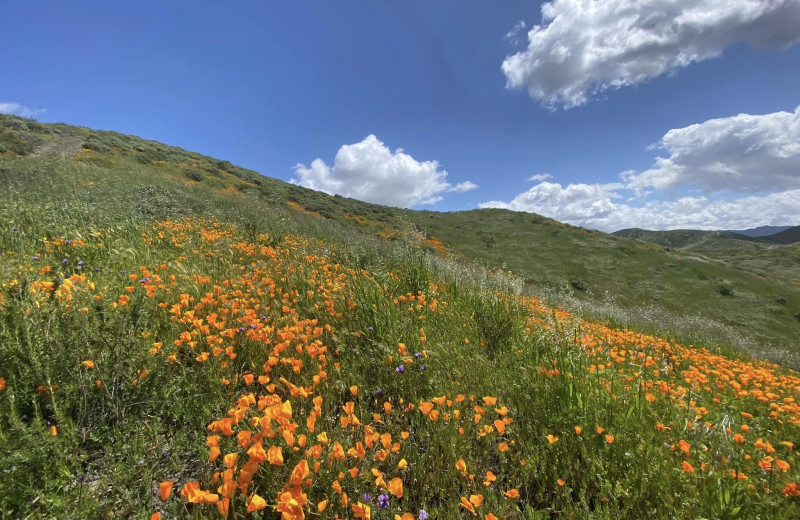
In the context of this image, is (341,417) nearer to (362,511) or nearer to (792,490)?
(362,511)

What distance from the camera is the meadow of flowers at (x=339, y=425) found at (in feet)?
5.65

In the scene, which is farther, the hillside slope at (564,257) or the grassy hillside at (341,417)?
the hillside slope at (564,257)

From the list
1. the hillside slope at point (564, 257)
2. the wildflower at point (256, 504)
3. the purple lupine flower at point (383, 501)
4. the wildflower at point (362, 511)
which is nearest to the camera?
the wildflower at point (256, 504)

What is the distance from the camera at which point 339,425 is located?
89.3 inches

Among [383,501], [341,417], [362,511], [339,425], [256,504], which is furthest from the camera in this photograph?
[339,425]

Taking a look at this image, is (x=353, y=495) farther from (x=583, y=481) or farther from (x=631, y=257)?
(x=631, y=257)

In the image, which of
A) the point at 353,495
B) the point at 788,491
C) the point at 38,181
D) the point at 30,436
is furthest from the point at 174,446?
the point at 38,181

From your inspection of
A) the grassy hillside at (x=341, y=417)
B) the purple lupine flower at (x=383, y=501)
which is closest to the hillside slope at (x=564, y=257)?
the grassy hillside at (x=341, y=417)

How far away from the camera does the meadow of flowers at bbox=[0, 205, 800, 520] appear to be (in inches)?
67.8

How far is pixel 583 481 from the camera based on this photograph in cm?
202

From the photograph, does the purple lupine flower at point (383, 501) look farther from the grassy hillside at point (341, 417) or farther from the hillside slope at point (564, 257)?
the hillside slope at point (564, 257)

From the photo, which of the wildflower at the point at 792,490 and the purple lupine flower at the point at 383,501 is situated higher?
the wildflower at the point at 792,490

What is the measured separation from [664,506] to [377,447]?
1.65m

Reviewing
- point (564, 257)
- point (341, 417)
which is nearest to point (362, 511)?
point (341, 417)
